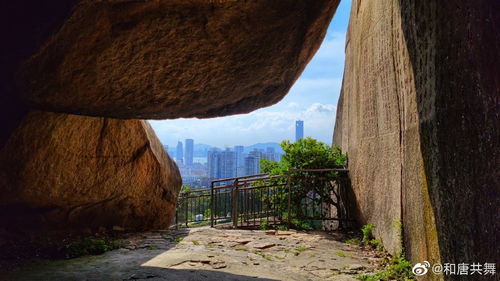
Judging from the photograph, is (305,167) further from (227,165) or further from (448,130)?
(227,165)

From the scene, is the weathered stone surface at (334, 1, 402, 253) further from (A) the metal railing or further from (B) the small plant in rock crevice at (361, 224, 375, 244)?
(A) the metal railing

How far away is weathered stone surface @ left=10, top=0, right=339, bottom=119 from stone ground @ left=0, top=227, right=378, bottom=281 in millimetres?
1894

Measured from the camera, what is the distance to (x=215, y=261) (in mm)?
4391

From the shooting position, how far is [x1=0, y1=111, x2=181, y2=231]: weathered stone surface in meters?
4.56

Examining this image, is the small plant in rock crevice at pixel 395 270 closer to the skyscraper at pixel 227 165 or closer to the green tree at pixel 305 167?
the green tree at pixel 305 167

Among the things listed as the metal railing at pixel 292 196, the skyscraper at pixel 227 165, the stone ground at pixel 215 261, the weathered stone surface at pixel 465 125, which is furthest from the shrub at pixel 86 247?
the skyscraper at pixel 227 165

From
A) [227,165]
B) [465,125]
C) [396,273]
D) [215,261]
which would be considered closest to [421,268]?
[396,273]

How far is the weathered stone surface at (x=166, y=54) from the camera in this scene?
331 cm

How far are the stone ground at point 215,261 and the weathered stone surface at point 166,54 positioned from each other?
1.89 meters

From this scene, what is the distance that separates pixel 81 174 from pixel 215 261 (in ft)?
8.04

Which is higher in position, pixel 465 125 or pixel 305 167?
pixel 465 125

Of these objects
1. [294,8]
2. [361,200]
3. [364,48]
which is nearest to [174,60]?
[294,8]

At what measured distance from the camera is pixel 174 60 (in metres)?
3.91

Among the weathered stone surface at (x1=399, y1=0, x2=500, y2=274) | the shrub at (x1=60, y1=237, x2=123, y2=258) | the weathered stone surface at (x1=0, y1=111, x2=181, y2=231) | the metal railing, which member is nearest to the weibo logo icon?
the weathered stone surface at (x1=399, y1=0, x2=500, y2=274)
